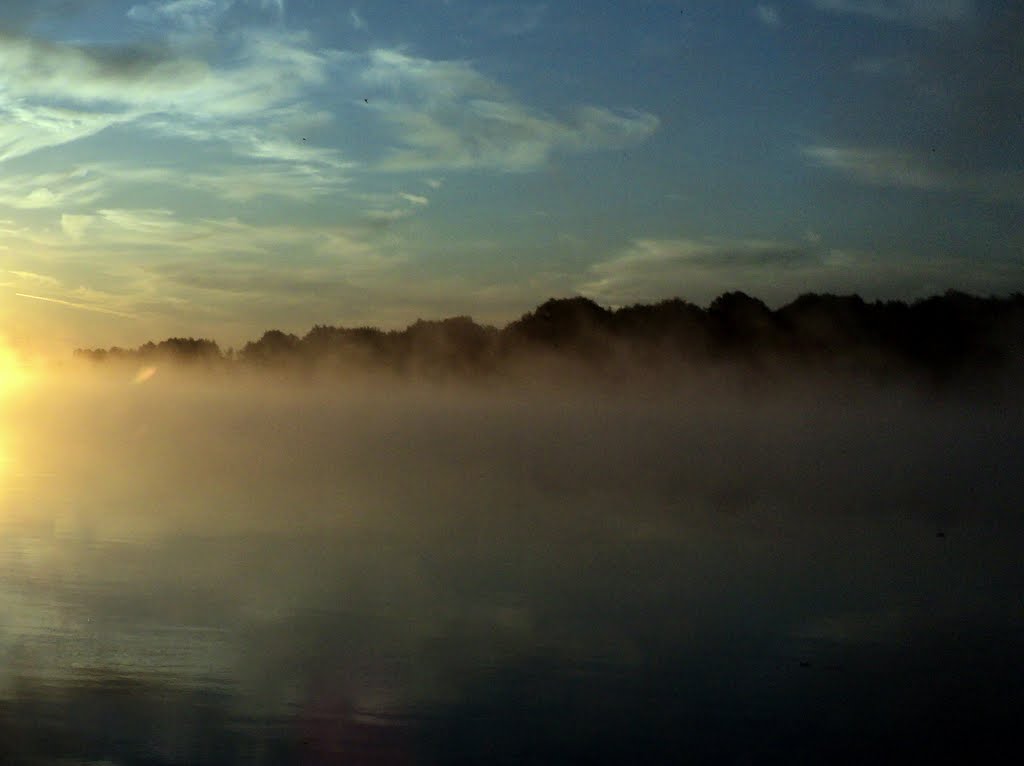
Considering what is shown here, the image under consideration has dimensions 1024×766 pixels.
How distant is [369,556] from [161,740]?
787 centimetres

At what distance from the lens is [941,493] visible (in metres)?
24.5

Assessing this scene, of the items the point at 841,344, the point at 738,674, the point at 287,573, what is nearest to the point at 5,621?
the point at 287,573

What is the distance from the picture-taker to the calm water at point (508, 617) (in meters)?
8.60

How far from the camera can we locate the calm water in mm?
8602

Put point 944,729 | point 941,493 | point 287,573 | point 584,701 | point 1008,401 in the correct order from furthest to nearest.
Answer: point 1008,401 < point 941,493 < point 287,573 < point 584,701 < point 944,729

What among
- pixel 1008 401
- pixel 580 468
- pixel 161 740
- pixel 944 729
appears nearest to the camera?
pixel 161 740

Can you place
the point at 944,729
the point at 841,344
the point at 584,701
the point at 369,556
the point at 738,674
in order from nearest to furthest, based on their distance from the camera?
the point at 944,729
the point at 584,701
the point at 738,674
the point at 369,556
the point at 841,344

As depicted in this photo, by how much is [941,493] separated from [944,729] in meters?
16.6

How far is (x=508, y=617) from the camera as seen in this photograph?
40.1ft

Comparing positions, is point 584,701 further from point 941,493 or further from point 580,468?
point 580,468

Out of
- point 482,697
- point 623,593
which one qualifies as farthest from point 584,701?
point 623,593

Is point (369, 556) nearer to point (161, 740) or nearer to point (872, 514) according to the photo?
point (161, 740)

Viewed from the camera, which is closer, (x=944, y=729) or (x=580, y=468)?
(x=944, y=729)

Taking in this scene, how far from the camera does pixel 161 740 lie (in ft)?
27.0
